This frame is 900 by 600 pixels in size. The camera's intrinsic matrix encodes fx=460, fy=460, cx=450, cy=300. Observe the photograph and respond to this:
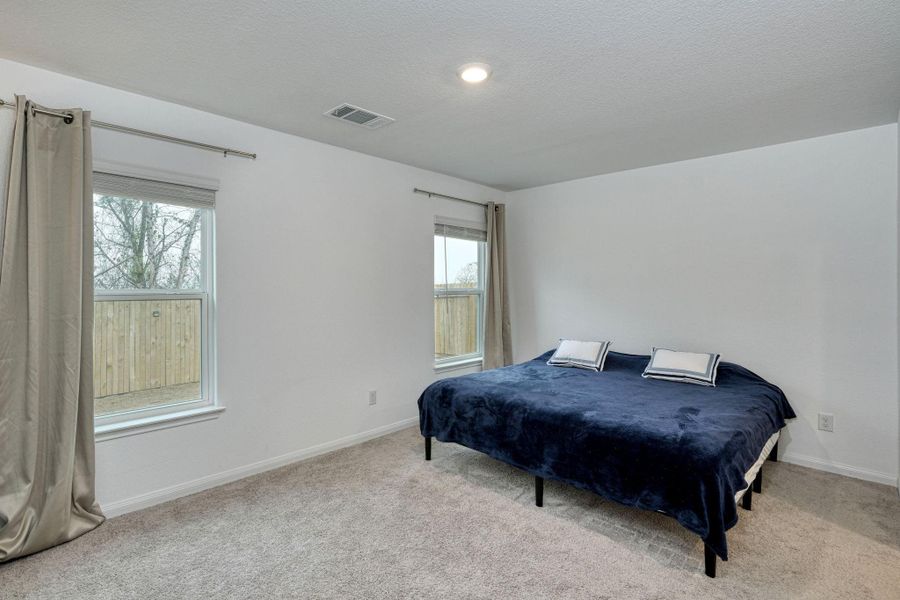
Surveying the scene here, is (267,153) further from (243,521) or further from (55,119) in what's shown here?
(243,521)

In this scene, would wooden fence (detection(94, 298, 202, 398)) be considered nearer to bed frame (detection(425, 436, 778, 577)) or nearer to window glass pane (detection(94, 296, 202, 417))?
window glass pane (detection(94, 296, 202, 417))

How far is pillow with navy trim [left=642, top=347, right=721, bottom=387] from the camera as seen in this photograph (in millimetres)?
3340

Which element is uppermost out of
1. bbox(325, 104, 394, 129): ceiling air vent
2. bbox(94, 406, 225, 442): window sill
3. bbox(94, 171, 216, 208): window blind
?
bbox(325, 104, 394, 129): ceiling air vent

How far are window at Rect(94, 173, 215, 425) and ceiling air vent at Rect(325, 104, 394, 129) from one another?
95cm

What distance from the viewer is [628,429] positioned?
2365 mm

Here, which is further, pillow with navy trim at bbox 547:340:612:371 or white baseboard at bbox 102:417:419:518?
pillow with navy trim at bbox 547:340:612:371

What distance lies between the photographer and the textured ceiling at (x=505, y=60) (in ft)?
5.94

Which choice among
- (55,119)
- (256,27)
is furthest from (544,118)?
(55,119)

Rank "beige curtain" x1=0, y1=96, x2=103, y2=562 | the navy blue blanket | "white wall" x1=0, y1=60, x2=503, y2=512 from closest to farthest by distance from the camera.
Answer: the navy blue blanket
"beige curtain" x1=0, y1=96, x2=103, y2=562
"white wall" x1=0, y1=60, x2=503, y2=512

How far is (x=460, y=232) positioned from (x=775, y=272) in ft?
8.72

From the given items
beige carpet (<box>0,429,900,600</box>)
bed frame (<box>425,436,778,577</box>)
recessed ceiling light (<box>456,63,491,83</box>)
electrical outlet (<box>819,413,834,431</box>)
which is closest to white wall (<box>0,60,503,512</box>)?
beige carpet (<box>0,429,900,600</box>)

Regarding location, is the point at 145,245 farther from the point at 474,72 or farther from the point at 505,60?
the point at 505,60

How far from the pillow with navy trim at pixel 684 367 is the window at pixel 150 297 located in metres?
3.22

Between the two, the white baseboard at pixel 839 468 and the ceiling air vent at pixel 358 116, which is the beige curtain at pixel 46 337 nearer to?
the ceiling air vent at pixel 358 116
